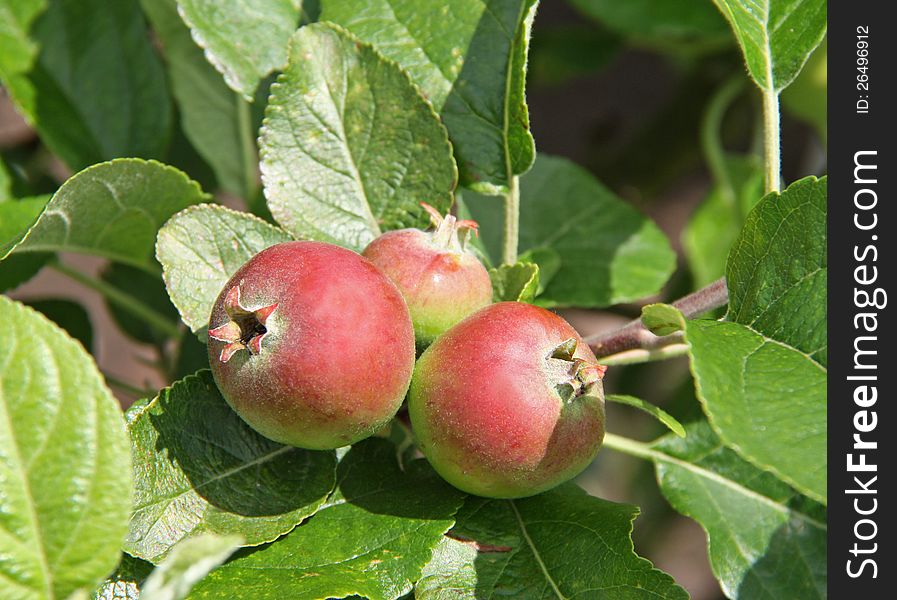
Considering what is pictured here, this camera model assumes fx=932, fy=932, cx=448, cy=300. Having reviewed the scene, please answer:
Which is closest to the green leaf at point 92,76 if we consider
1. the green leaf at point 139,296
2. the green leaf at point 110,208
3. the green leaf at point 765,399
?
the green leaf at point 139,296

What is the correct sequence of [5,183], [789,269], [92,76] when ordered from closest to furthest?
1. [789,269]
2. [5,183]
3. [92,76]

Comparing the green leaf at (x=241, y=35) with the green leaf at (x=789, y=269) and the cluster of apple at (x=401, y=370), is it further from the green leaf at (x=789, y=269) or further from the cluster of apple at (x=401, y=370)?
the green leaf at (x=789, y=269)

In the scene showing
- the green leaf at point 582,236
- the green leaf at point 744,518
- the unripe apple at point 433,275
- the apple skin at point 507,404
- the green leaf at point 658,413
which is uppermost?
the unripe apple at point 433,275

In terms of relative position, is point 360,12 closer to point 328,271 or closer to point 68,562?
point 328,271

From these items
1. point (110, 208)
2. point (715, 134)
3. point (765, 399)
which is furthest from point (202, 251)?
point (715, 134)

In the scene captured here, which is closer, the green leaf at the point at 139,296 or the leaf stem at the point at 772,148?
the leaf stem at the point at 772,148
